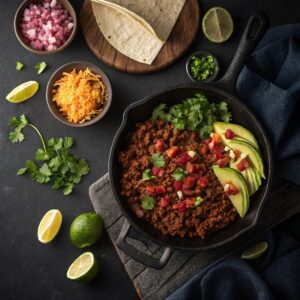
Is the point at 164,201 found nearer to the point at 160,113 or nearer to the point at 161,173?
the point at 161,173

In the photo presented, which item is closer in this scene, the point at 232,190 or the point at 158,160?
the point at 232,190

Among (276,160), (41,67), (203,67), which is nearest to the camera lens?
(276,160)

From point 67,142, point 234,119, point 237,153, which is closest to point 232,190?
point 237,153

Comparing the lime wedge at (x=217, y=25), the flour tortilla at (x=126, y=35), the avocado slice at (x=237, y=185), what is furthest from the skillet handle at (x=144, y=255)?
the lime wedge at (x=217, y=25)

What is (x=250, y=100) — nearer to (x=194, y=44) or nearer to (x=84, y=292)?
(x=194, y=44)

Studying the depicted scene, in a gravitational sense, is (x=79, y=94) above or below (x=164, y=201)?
above

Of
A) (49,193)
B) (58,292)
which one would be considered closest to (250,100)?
(49,193)
